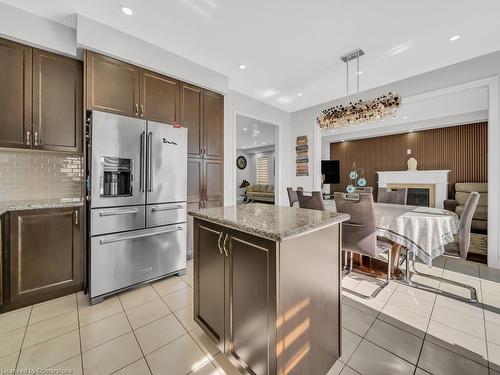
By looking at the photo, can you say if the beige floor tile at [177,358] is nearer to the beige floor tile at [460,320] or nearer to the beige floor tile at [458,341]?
the beige floor tile at [458,341]

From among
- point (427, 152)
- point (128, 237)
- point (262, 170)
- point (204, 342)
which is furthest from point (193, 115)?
point (262, 170)

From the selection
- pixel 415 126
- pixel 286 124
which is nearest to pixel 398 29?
pixel 286 124

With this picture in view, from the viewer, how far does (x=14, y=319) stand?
6.06 feet

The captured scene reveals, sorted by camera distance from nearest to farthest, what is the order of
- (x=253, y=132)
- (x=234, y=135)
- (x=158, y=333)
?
(x=158, y=333) → (x=234, y=135) → (x=253, y=132)

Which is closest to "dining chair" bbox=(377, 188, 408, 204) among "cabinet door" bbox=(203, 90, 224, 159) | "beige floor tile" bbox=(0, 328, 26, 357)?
"cabinet door" bbox=(203, 90, 224, 159)

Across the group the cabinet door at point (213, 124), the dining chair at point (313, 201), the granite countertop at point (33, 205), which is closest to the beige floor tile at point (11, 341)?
the granite countertop at point (33, 205)

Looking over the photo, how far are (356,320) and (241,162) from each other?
370 inches

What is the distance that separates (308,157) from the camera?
4957 millimetres

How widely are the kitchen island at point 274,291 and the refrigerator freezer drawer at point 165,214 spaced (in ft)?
3.77

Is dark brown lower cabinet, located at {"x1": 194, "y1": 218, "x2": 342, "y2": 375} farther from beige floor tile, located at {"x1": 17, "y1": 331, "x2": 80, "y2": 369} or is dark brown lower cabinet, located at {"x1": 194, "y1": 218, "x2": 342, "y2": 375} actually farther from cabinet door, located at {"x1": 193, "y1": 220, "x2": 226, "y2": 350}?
beige floor tile, located at {"x1": 17, "y1": 331, "x2": 80, "y2": 369}

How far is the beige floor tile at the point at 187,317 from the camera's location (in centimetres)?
178

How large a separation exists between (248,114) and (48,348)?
4012mm

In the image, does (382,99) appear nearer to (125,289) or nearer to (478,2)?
(478,2)

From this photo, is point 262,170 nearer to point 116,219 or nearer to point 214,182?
point 214,182
